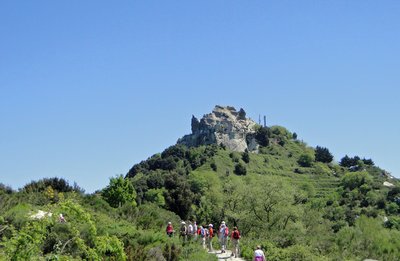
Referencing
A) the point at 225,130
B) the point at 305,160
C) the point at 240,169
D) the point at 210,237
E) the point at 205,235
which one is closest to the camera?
the point at 210,237

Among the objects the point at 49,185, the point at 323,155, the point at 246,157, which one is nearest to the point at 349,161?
the point at 323,155

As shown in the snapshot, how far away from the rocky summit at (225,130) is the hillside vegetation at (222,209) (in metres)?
5.44

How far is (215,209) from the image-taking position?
61.2m

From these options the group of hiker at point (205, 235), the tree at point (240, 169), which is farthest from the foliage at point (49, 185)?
the tree at point (240, 169)

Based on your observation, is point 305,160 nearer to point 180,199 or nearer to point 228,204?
point 180,199

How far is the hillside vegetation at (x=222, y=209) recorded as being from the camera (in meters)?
12.3

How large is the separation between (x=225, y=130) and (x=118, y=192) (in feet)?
356

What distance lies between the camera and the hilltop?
17.8 m

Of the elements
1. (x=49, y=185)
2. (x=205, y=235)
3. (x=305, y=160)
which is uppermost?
(x=305, y=160)

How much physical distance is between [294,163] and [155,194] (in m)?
72.8

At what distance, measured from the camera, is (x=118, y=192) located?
194 feet

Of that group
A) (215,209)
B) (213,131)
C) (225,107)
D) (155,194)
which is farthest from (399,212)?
(225,107)

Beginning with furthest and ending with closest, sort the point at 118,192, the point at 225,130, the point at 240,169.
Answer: the point at 225,130 < the point at 240,169 < the point at 118,192

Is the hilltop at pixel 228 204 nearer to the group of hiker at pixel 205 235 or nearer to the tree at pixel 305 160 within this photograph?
the tree at pixel 305 160
